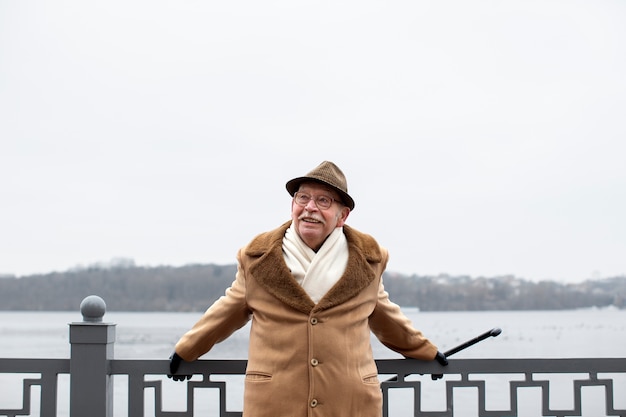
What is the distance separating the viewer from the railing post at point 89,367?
134 inches

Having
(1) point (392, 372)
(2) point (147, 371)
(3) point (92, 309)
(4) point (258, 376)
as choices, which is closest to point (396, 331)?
(1) point (392, 372)

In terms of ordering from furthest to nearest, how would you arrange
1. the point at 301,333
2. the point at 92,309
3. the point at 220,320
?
the point at 92,309
the point at 220,320
the point at 301,333

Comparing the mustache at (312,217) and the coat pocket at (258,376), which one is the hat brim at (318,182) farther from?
the coat pocket at (258,376)

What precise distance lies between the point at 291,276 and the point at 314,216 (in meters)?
0.24

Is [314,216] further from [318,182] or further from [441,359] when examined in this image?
[441,359]

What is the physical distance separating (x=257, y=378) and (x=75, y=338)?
2.97 ft

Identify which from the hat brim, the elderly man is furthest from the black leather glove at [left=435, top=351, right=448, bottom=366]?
the hat brim

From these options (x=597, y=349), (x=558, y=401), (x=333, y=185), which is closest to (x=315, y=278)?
(x=333, y=185)

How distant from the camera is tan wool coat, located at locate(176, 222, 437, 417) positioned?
2967mm

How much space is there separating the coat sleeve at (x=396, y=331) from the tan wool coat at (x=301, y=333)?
10cm

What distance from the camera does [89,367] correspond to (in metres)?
3.42

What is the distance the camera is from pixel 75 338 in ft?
11.3

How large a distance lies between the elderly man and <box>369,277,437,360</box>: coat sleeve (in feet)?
0.27

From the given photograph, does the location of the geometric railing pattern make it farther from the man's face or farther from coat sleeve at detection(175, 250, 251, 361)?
the man's face
